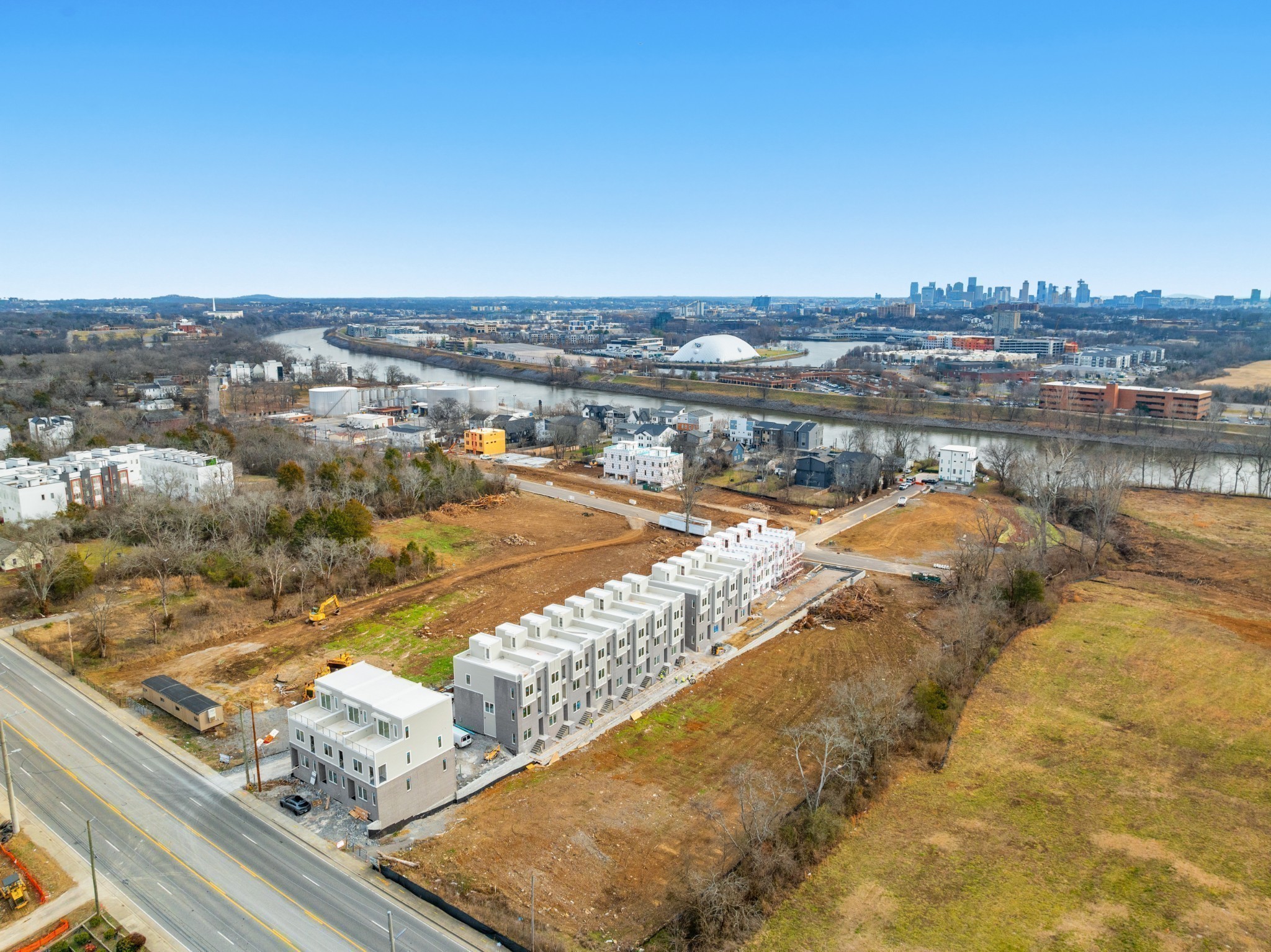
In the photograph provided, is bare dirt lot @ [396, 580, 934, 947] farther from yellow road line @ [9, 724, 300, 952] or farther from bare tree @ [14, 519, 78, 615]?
bare tree @ [14, 519, 78, 615]

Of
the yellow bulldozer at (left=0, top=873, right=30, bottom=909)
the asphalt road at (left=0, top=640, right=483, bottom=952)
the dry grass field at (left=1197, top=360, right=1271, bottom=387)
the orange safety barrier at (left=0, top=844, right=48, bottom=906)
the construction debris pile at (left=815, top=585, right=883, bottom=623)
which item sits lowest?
the asphalt road at (left=0, top=640, right=483, bottom=952)

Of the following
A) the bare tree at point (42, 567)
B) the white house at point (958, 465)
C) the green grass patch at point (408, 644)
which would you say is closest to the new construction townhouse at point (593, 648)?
the green grass patch at point (408, 644)

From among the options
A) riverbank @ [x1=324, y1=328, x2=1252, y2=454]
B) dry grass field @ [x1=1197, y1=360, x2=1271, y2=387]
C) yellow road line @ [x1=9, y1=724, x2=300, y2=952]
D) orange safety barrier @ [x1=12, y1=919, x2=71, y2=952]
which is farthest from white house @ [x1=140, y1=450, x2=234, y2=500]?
dry grass field @ [x1=1197, y1=360, x2=1271, y2=387]

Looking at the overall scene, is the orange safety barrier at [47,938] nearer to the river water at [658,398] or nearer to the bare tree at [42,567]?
the bare tree at [42,567]

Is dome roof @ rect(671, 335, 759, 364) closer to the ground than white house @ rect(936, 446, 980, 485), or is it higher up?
higher up

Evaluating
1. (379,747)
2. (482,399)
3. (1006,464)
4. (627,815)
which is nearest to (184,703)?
(379,747)

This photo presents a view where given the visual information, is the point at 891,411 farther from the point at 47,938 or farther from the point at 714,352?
the point at 47,938
